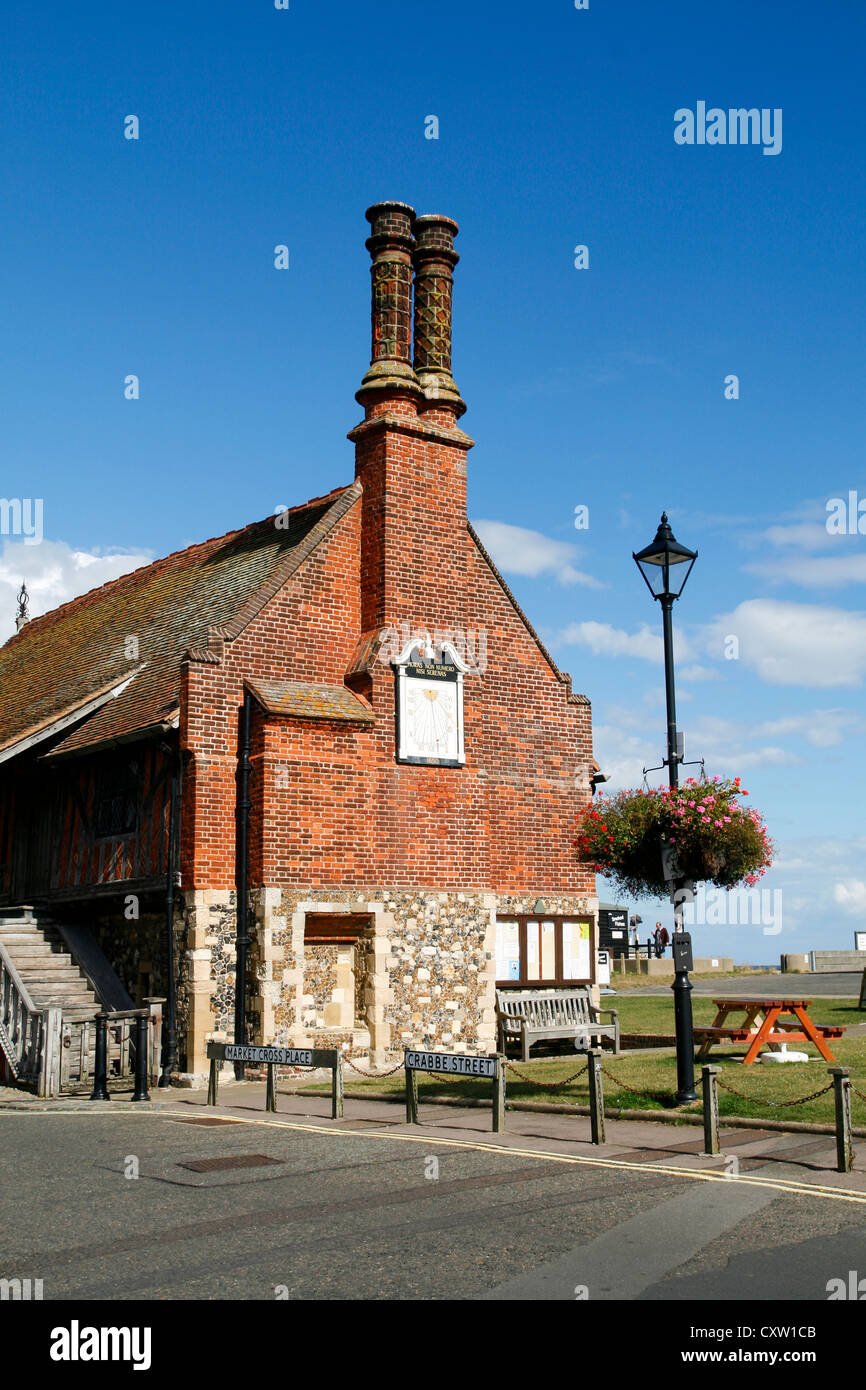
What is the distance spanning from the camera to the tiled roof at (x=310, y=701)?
18.4 m

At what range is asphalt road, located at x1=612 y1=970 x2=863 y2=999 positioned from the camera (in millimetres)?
31594

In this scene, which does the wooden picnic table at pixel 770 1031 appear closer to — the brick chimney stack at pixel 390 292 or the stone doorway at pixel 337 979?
the stone doorway at pixel 337 979

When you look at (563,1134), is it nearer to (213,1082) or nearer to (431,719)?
(213,1082)

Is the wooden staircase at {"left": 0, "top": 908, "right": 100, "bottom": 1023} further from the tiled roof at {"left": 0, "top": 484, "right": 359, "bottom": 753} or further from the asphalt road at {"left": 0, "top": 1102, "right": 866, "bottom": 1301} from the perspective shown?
the asphalt road at {"left": 0, "top": 1102, "right": 866, "bottom": 1301}

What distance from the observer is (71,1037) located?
674 inches

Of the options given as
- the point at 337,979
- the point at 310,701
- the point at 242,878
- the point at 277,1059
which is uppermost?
the point at 310,701

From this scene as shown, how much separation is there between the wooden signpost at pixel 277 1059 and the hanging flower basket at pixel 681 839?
12.1 ft

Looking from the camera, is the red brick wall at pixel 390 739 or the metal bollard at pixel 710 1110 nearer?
the metal bollard at pixel 710 1110

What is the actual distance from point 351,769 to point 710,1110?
9.52 meters

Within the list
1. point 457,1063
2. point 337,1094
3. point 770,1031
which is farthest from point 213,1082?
point 770,1031

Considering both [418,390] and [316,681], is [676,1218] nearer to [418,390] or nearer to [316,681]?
[316,681]

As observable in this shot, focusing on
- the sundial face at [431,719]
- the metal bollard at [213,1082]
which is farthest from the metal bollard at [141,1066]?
the sundial face at [431,719]

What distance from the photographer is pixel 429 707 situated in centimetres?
2002

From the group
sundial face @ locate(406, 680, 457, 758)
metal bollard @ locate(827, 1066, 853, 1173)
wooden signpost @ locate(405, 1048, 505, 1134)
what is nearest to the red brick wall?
sundial face @ locate(406, 680, 457, 758)
